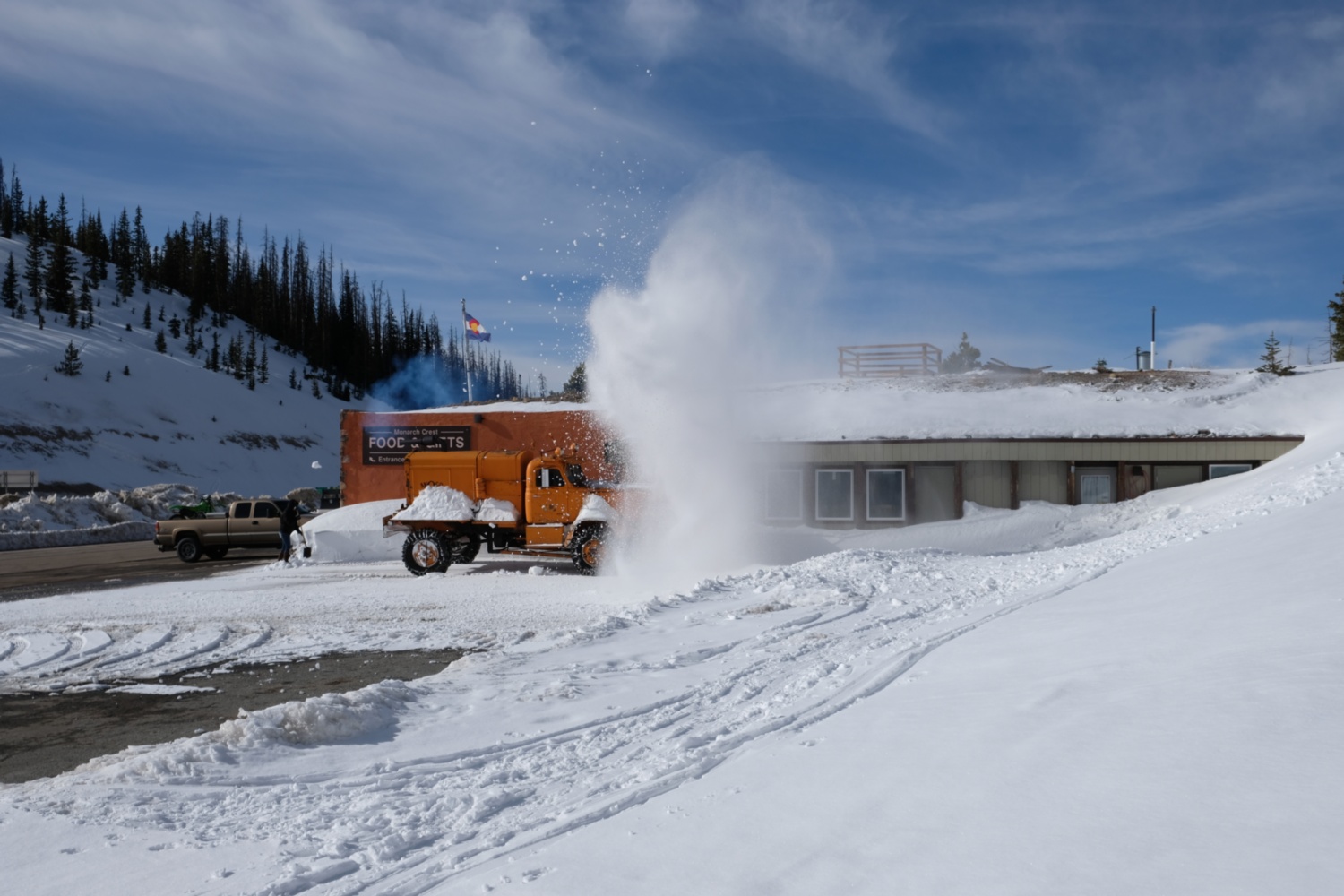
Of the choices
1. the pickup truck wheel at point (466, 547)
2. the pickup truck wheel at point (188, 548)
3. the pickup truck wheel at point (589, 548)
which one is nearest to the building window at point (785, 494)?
the pickup truck wheel at point (589, 548)

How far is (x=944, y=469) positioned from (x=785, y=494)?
4.39 meters

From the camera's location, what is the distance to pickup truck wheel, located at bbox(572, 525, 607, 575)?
698 inches

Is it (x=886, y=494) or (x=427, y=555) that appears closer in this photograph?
(x=427, y=555)

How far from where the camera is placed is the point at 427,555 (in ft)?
61.0

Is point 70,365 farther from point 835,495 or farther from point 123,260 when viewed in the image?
point 835,495

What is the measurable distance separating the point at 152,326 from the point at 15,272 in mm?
14056

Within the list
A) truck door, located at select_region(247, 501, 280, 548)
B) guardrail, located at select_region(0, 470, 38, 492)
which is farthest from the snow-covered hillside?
truck door, located at select_region(247, 501, 280, 548)

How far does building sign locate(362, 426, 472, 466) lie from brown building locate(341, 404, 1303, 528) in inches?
94.0

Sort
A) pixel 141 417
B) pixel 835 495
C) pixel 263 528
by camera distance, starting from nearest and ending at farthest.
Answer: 1. pixel 835 495
2. pixel 263 528
3. pixel 141 417

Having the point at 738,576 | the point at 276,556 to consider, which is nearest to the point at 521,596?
the point at 738,576

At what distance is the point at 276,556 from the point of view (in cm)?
2527

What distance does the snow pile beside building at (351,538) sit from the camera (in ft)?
71.6

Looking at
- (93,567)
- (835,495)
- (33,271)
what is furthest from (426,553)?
(33,271)

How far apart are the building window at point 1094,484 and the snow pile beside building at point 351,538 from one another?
18.0m
